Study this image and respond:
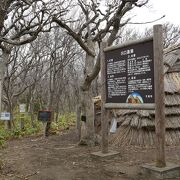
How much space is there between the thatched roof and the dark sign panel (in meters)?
2.48

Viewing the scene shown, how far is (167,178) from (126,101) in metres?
1.98

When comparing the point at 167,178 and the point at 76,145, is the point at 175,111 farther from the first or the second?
the point at 167,178

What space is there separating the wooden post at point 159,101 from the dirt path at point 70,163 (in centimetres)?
60

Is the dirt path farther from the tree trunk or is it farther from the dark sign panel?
the dark sign panel

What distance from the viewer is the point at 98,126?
1140cm

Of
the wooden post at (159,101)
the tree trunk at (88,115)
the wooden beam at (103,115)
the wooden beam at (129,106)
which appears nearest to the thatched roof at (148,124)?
the tree trunk at (88,115)

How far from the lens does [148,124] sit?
9344 mm

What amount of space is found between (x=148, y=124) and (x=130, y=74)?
3.20m

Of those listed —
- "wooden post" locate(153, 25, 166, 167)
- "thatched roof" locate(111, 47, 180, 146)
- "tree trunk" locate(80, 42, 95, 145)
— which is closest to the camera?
"wooden post" locate(153, 25, 166, 167)

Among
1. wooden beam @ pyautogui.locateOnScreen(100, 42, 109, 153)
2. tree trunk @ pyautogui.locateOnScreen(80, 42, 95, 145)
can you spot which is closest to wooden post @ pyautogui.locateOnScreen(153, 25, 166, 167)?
wooden beam @ pyautogui.locateOnScreen(100, 42, 109, 153)

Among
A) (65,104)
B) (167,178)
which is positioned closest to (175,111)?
(167,178)

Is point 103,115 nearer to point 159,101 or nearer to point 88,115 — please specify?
point 88,115

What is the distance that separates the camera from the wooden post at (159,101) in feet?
18.9

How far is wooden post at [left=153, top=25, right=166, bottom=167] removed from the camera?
227 inches
